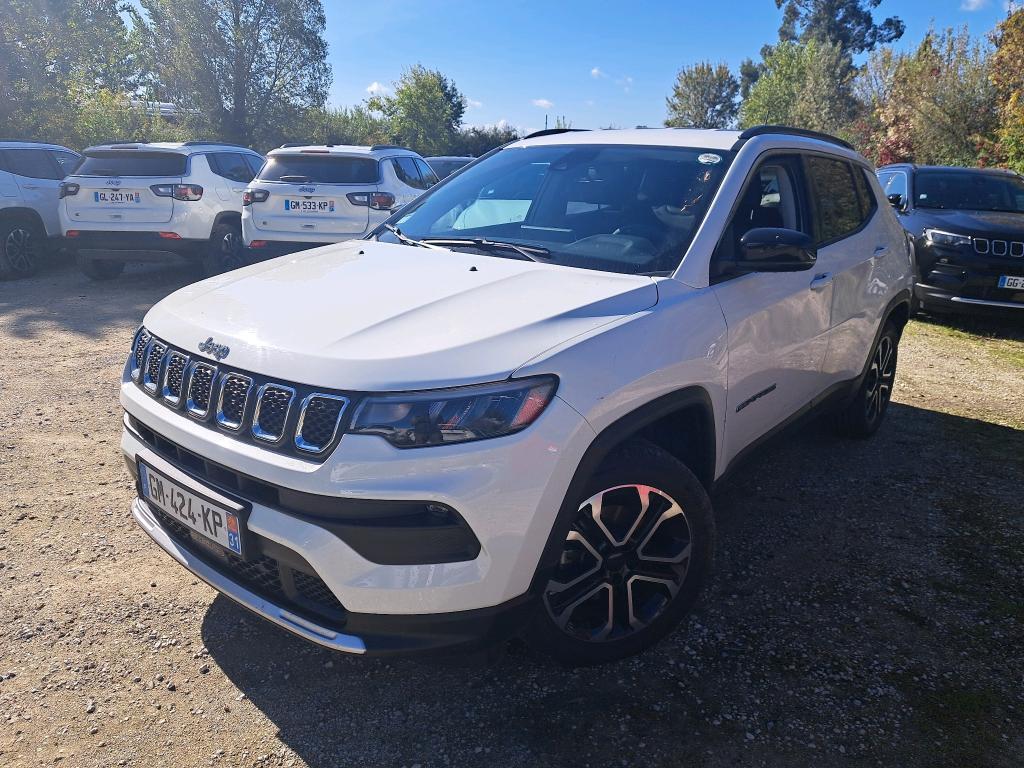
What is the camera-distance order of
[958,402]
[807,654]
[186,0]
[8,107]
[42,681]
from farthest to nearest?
[186,0] < [8,107] < [958,402] < [807,654] < [42,681]

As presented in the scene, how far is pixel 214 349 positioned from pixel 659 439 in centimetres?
155

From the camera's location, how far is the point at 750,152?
124 inches

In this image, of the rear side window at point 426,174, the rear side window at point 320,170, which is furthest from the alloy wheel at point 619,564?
the rear side window at point 426,174

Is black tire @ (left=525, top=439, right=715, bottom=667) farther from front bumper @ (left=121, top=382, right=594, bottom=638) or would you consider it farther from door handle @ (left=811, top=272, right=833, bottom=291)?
door handle @ (left=811, top=272, right=833, bottom=291)

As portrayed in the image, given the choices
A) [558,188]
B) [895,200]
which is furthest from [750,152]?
[895,200]

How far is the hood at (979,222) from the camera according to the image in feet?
24.6

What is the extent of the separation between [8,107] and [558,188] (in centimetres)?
1727

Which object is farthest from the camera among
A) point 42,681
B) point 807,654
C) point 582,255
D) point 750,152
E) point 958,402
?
point 958,402

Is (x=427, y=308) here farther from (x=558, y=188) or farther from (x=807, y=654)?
(x=807, y=654)

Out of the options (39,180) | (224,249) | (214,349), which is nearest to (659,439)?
(214,349)

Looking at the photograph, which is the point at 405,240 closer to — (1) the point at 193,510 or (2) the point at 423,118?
(1) the point at 193,510

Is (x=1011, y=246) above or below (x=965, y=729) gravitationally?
above

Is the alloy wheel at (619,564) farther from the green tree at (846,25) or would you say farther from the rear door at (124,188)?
the green tree at (846,25)

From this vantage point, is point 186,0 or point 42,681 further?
point 186,0
